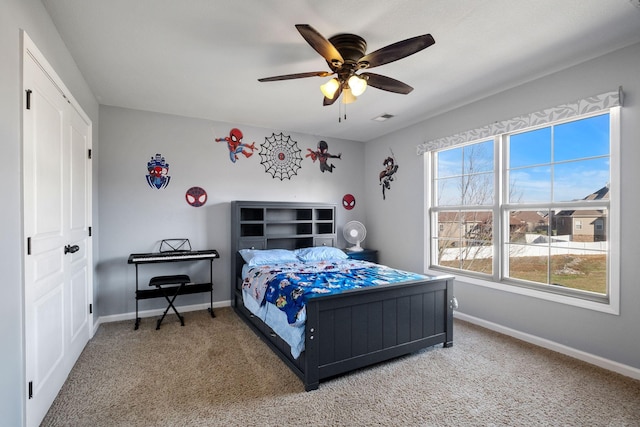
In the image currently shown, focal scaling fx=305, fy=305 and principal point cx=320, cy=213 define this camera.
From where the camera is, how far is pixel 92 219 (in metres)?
3.27

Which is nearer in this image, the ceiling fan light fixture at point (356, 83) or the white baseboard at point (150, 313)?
the ceiling fan light fixture at point (356, 83)

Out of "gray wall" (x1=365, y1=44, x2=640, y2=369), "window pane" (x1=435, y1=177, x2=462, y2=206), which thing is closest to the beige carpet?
"gray wall" (x1=365, y1=44, x2=640, y2=369)

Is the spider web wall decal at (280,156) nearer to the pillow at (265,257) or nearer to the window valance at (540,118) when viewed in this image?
the pillow at (265,257)

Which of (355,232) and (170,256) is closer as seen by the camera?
(170,256)

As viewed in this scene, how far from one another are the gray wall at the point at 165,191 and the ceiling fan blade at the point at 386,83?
8.10 feet

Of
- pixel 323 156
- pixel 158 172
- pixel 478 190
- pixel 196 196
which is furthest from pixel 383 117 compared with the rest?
pixel 158 172

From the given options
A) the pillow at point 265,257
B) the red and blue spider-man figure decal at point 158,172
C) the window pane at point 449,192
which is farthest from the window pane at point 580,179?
the red and blue spider-man figure decal at point 158,172

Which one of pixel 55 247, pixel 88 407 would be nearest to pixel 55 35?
pixel 55 247

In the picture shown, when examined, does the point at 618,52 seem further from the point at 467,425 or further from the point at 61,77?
the point at 61,77

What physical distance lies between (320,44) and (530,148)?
8.27 feet

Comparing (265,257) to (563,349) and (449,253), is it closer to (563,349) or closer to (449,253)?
(449,253)

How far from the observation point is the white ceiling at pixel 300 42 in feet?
6.46

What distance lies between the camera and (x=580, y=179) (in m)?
2.75

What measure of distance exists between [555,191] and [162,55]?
3.74 metres
